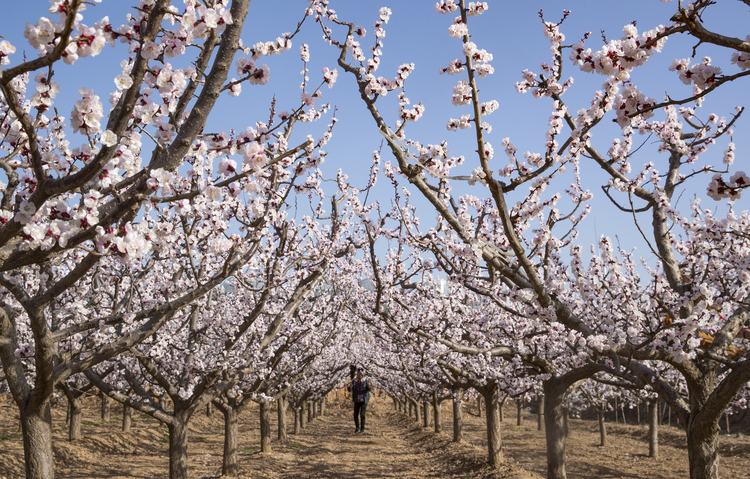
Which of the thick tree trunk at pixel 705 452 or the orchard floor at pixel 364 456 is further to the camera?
the orchard floor at pixel 364 456

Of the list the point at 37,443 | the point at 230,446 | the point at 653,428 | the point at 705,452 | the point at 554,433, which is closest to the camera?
the point at 705,452

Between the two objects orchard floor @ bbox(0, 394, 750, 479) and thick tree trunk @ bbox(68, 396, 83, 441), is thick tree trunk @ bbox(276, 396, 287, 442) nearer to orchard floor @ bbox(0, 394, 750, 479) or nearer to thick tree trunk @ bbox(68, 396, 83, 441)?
orchard floor @ bbox(0, 394, 750, 479)

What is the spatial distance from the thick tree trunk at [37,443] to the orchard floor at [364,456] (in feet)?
23.4

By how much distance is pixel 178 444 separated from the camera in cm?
855

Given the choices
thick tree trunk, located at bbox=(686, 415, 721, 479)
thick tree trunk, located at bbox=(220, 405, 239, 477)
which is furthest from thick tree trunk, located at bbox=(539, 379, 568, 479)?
thick tree trunk, located at bbox=(220, 405, 239, 477)

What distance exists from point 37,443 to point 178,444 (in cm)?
340

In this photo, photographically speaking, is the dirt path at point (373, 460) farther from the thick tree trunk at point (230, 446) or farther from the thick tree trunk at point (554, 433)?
the thick tree trunk at point (554, 433)

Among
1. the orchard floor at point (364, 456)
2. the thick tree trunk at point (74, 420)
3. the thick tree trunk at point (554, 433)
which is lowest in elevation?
the orchard floor at point (364, 456)

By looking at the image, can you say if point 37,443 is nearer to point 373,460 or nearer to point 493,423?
point 493,423

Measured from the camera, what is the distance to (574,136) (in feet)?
12.3

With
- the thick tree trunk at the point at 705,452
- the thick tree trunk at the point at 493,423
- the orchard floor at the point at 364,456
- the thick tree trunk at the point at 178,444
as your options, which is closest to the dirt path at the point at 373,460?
the orchard floor at the point at 364,456

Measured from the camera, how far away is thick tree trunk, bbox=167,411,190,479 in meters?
8.50

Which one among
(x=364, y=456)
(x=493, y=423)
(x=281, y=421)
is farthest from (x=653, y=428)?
(x=281, y=421)

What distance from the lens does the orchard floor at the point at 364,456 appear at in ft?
43.3
